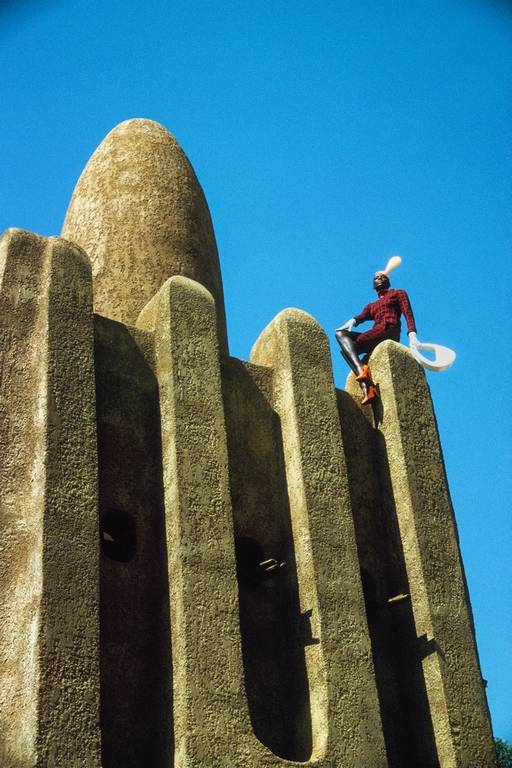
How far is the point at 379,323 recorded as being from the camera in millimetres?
12836

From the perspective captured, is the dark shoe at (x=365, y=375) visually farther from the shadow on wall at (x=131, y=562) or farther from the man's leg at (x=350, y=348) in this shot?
the shadow on wall at (x=131, y=562)

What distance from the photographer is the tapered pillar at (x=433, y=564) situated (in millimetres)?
10414

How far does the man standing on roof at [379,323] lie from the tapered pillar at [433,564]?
0.35m

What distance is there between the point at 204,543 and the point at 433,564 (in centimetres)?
270

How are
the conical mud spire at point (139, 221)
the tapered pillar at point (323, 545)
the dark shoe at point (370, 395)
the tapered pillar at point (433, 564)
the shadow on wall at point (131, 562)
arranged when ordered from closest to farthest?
1. the shadow on wall at point (131, 562)
2. the tapered pillar at point (323, 545)
3. the tapered pillar at point (433, 564)
4. the dark shoe at point (370, 395)
5. the conical mud spire at point (139, 221)

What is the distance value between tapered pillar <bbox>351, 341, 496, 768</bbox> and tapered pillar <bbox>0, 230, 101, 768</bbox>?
3.57 m

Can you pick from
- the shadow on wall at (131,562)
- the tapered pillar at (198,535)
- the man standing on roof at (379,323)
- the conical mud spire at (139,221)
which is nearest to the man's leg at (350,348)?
the man standing on roof at (379,323)

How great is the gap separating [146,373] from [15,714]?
11.6ft

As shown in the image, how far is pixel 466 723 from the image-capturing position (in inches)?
410

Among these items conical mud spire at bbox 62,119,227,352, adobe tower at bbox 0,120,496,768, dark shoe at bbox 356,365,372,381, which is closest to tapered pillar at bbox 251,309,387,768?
adobe tower at bbox 0,120,496,768

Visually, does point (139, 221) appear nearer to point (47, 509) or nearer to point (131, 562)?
point (131, 562)

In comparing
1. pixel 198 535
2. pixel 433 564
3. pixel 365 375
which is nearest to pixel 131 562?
pixel 198 535

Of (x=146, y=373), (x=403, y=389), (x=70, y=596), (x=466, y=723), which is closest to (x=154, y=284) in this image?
(x=146, y=373)

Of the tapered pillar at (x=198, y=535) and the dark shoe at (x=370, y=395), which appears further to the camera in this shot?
the dark shoe at (x=370, y=395)
